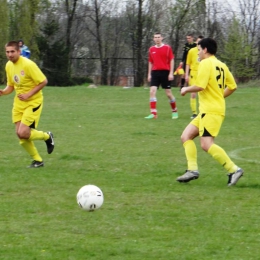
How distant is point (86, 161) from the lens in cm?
916

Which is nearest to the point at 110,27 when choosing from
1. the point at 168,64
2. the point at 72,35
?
the point at 72,35

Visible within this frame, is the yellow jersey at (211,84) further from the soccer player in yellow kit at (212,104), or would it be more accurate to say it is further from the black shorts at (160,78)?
the black shorts at (160,78)

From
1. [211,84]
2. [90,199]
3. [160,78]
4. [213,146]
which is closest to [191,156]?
[213,146]

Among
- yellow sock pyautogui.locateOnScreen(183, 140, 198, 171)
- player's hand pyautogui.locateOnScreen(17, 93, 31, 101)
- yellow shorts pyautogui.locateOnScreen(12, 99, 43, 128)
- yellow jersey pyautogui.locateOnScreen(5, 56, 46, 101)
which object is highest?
yellow jersey pyautogui.locateOnScreen(5, 56, 46, 101)

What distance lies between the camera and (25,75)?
8484mm

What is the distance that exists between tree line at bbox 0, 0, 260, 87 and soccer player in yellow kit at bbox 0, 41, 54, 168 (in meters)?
22.2

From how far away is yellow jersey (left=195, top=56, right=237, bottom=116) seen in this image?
7.02 metres

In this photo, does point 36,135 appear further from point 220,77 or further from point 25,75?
point 220,77

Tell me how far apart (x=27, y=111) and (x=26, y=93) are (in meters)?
0.24

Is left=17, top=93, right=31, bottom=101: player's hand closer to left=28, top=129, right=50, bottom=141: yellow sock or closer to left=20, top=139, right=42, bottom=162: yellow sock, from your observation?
left=28, top=129, right=50, bottom=141: yellow sock

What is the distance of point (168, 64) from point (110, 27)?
87.6 ft

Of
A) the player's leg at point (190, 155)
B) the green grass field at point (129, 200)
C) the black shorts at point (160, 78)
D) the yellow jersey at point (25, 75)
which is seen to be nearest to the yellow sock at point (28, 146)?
the green grass field at point (129, 200)

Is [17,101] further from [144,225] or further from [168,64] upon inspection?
[168,64]

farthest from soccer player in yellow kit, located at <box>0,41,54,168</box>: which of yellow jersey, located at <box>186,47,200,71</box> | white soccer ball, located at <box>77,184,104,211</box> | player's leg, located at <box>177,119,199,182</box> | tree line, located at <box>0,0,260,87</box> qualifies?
tree line, located at <box>0,0,260,87</box>
